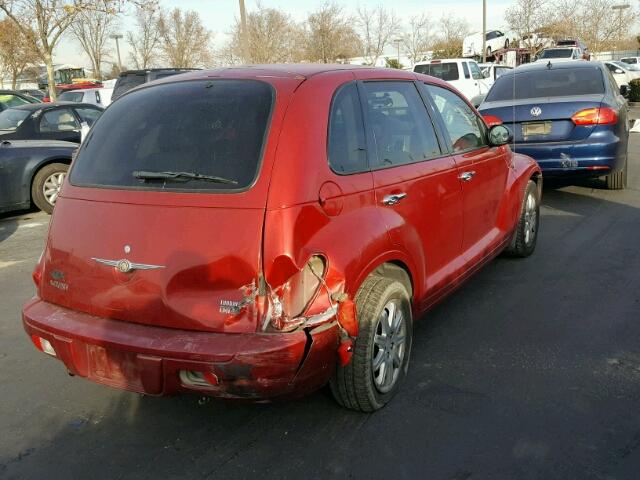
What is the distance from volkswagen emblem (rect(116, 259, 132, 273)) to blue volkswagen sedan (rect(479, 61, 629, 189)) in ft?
18.4

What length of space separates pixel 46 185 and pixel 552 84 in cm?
687

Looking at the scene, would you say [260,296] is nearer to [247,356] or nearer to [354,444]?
[247,356]

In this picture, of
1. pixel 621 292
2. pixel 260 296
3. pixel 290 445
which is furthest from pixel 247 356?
pixel 621 292

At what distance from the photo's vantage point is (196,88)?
323cm

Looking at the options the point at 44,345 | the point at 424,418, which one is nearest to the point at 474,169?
the point at 424,418

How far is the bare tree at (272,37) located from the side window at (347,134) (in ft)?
70.2

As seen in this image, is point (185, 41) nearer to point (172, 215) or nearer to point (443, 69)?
point (443, 69)

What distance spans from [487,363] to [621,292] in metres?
1.72

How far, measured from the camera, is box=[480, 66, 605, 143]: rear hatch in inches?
293

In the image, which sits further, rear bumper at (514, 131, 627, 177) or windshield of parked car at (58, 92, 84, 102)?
windshield of parked car at (58, 92, 84, 102)

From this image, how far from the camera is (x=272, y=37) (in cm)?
2659

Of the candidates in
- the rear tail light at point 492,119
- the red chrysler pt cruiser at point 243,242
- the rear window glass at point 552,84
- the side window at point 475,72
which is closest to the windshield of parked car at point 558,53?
the side window at point 475,72

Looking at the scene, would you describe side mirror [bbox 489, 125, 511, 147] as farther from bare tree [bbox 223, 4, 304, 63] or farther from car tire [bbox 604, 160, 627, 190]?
bare tree [bbox 223, 4, 304, 63]

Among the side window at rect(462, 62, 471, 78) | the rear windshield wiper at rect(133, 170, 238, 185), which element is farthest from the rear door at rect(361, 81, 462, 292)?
the side window at rect(462, 62, 471, 78)
